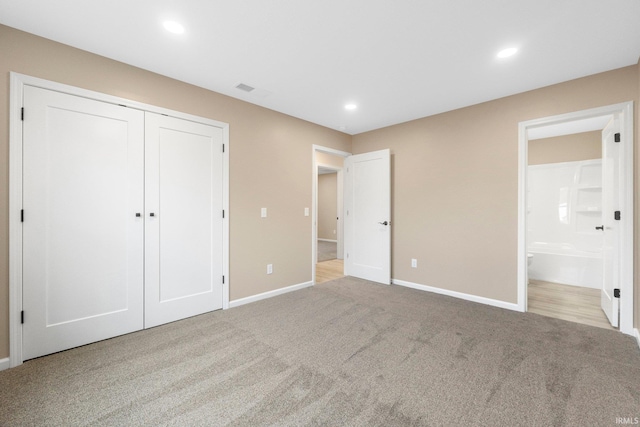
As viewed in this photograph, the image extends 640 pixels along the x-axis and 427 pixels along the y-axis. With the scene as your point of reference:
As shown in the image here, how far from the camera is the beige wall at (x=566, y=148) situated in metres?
4.30

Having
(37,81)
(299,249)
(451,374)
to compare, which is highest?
(37,81)

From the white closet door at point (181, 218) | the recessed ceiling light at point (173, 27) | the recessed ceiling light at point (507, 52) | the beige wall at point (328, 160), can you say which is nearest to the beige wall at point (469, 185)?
the recessed ceiling light at point (507, 52)

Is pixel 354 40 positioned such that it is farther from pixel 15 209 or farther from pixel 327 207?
pixel 327 207

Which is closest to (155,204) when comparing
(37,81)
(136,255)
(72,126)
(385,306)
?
(136,255)

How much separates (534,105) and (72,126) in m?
4.57

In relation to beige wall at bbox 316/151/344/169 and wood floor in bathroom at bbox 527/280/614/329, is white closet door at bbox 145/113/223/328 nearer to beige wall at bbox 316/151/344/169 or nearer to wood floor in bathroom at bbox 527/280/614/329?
beige wall at bbox 316/151/344/169

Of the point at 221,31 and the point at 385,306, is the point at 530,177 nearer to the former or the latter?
the point at 385,306

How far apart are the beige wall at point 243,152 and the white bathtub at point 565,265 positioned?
3819 millimetres

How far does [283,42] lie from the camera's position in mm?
2209

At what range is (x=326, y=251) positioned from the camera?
7.50 m

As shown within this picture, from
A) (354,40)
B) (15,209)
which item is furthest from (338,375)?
(15,209)

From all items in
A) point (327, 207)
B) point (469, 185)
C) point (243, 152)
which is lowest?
point (327, 207)

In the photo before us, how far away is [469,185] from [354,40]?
2.39m

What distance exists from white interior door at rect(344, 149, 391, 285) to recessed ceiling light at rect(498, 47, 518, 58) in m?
1.99
